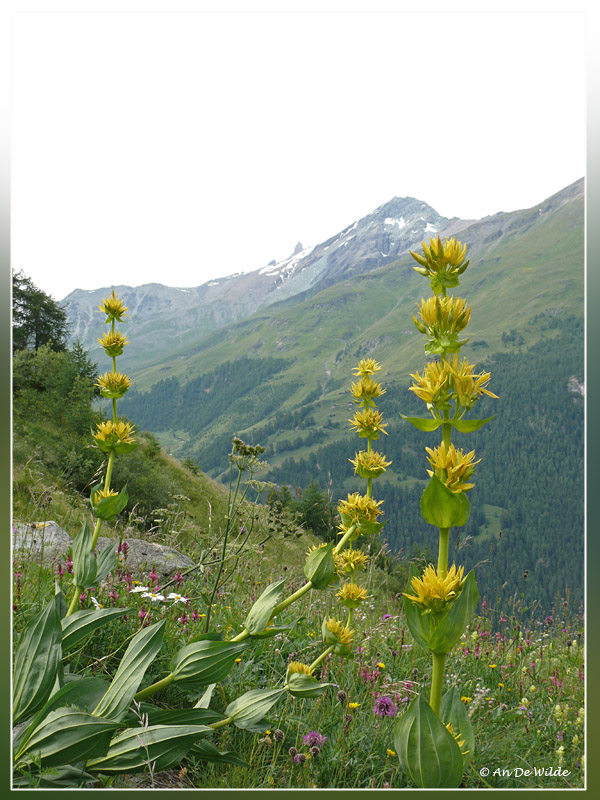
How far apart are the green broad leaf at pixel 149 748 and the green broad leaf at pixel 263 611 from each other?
379mm

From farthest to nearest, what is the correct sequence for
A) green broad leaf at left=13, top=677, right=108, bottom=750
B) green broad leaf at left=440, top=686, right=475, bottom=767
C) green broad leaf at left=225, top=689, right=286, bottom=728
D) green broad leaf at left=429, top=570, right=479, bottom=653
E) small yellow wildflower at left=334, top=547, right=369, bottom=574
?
1. small yellow wildflower at left=334, top=547, right=369, bottom=574
2. green broad leaf at left=225, top=689, right=286, bottom=728
3. green broad leaf at left=13, top=677, right=108, bottom=750
4. green broad leaf at left=440, top=686, right=475, bottom=767
5. green broad leaf at left=429, top=570, right=479, bottom=653

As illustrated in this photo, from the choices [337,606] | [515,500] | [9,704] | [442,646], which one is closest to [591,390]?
[442,646]

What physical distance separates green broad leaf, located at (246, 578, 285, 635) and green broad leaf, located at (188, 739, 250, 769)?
0.47 meters

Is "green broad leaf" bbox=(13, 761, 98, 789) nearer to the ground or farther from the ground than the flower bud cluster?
nearer to the ground

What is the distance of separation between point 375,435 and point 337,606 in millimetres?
2827

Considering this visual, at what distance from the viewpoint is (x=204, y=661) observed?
1.98 metres

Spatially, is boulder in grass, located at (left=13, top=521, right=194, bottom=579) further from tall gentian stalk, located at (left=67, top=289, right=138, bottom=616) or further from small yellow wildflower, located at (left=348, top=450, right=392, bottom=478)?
small yellow wildflower, located at (left=348, top=450, right=392, bottom=478)

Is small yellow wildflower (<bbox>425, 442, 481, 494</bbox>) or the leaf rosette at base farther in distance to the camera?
the leaf rosette at base

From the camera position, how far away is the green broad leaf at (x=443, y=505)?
1327mm

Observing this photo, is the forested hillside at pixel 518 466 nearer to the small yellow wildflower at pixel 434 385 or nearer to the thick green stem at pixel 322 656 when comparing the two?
the thick green stem at pixel 322 656

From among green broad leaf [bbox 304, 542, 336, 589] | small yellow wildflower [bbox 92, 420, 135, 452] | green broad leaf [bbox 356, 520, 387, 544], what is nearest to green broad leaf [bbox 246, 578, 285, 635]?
green broad leaf [bbox 304, 542, 336, 589]

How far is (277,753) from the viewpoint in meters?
2.17

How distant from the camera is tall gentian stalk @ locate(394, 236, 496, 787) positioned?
4.39 feet

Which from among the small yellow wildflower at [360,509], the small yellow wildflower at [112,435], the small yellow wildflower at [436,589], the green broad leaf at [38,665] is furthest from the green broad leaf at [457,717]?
the small yellow wildflower at [112,435]
